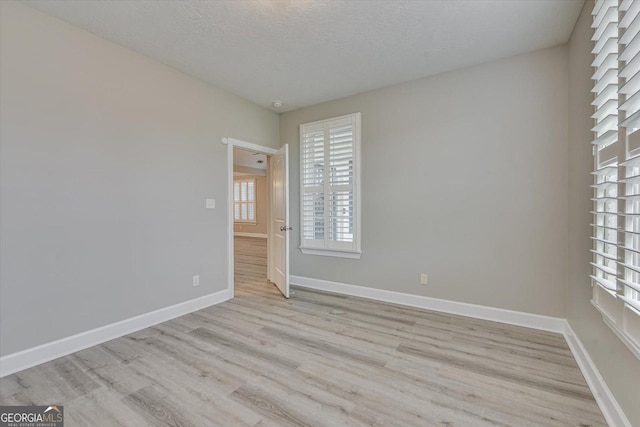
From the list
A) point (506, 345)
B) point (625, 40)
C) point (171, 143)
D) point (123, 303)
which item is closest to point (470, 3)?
point (625, 40)

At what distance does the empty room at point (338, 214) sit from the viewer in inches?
65.8

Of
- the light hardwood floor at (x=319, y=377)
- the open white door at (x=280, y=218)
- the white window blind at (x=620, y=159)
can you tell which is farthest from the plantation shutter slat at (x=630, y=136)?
the open white door at (x=280, y=218)

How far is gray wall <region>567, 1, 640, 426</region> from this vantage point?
1.62m

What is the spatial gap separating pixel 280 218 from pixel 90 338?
234 cm

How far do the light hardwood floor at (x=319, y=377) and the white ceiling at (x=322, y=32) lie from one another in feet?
8.79

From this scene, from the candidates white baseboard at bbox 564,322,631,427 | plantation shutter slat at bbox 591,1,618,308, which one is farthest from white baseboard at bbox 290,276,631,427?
plantation shutter slat at bbox 591,1,618,308

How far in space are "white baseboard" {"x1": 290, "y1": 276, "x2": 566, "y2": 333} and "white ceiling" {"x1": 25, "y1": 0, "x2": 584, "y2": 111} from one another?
257 cm

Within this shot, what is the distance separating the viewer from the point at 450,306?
3109 millimetres

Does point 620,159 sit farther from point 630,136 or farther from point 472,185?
point 472,185

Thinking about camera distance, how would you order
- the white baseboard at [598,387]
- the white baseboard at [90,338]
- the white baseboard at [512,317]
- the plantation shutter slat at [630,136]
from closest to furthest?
the plantation shutter slat at [630,136], the white baseboard at [598,387], the white baseboard at [512,317], the white baseboard at [90,338]

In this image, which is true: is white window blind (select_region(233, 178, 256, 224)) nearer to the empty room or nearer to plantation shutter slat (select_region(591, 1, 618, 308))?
the empty room

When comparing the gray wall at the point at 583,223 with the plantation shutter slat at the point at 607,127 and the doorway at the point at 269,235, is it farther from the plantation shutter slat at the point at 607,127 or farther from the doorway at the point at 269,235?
the doorway at the point at 269,235

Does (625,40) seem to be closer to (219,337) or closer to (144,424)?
(144,424)

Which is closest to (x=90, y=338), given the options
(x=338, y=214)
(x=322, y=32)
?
(x=338, y=214)
